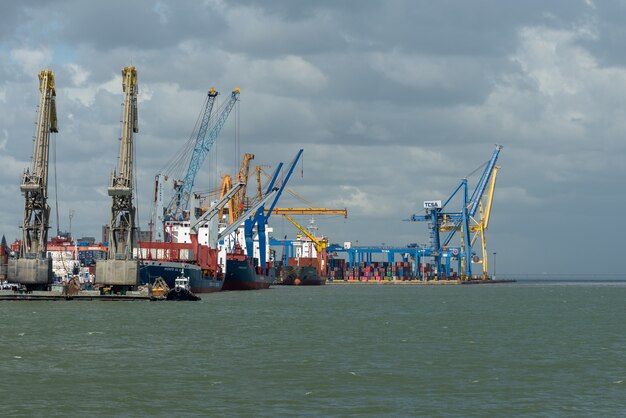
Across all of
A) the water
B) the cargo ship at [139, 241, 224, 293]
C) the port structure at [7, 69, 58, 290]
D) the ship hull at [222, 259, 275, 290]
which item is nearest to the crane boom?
the port structure at [7, 69, 58, 290]

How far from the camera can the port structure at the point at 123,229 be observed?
4609 inches

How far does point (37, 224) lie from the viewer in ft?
403

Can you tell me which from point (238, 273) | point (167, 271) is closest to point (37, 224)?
point (167, 271)

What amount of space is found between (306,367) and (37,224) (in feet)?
258

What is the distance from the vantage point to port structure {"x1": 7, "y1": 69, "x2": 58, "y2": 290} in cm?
12012

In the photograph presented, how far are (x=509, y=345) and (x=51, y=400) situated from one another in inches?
1329

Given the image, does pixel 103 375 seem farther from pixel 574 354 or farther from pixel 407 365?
pixel 574 354

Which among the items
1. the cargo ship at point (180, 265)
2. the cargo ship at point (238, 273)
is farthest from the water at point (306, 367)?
the cargo ship at point (238, 273)

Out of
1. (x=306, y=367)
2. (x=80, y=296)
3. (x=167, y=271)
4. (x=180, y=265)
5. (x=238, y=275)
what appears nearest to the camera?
(x=306, y=367)

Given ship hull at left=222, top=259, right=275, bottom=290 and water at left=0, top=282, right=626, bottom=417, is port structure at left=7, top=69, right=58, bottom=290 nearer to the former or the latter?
water at left=0, top=282, right=626, bottom=417

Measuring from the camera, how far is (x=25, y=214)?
122500 millimetres

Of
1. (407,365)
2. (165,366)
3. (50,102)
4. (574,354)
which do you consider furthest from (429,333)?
(50,102)

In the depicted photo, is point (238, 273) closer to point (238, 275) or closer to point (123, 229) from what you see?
point (238, 275)

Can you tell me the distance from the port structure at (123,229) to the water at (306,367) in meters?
26.6
